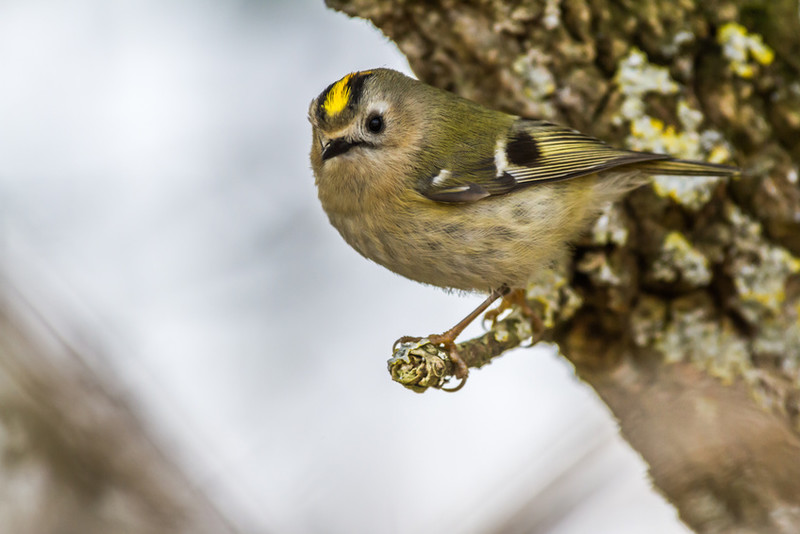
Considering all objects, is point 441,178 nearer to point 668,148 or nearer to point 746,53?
point 668,148

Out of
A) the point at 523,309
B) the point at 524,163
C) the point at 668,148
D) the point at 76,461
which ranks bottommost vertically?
the point at 76,461

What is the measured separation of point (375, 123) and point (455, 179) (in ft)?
0.79

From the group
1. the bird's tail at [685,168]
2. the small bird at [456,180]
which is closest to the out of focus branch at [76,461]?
the small bird at [456,180]

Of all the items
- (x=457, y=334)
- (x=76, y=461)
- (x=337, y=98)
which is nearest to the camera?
(x=76, y=461)

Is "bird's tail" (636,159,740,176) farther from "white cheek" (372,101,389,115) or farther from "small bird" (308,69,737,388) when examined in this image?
"white cheek" (372,101,389,115)

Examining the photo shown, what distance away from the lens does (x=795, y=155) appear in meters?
1.78

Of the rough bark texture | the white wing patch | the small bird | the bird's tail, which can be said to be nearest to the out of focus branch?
the small bird

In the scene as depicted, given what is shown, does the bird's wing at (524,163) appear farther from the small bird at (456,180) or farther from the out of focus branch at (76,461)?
the out of focus branch at (76,461)

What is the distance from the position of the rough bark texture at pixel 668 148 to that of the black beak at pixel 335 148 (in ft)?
1.23

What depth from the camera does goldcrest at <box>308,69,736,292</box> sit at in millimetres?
1684

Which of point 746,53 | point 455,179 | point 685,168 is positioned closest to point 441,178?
point 455,179

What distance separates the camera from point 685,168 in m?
1.71

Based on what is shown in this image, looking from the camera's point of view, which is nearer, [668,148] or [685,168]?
[685,168]

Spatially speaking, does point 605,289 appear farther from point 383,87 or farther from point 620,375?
point 383,87
